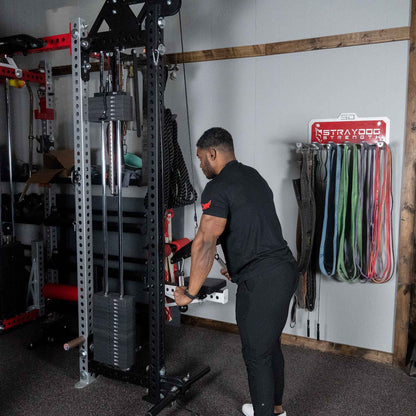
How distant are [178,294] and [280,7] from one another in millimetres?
2395

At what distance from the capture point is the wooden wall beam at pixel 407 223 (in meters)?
3.05

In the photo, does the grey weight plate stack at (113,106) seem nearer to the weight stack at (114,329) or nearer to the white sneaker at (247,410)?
the weight stack at (114,329)

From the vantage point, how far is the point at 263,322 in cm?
216

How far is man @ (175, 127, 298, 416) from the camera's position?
7.01 feet

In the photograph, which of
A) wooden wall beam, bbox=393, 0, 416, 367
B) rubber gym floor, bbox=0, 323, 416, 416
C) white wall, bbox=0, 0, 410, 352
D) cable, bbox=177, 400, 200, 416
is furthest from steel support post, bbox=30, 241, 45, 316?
wooden wall beam, bbox=393, 0, 416, 367

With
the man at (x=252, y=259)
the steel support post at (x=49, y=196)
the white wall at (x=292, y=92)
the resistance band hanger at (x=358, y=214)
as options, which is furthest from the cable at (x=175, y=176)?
the man at (x=252, y=259)

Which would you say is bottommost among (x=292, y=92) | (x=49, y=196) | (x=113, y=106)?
(x=49, y=196)

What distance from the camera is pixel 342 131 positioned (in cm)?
329

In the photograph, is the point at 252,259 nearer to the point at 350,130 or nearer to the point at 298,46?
the point at 350,130

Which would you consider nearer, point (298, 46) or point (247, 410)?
point (247, 410)

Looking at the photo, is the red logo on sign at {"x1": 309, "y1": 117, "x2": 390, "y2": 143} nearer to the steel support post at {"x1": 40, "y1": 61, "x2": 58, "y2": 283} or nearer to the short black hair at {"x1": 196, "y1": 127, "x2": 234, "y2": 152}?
the short black hair at {"x1": 196, "y1": 127, "x2": 234, "y2": 152}

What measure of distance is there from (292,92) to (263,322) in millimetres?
1969

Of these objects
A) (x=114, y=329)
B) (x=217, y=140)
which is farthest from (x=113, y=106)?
(x=114, y=329)

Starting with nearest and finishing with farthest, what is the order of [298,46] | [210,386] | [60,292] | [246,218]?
1. [246,218]
2. [210,386]
3. [298,46]
4. [60,292]
